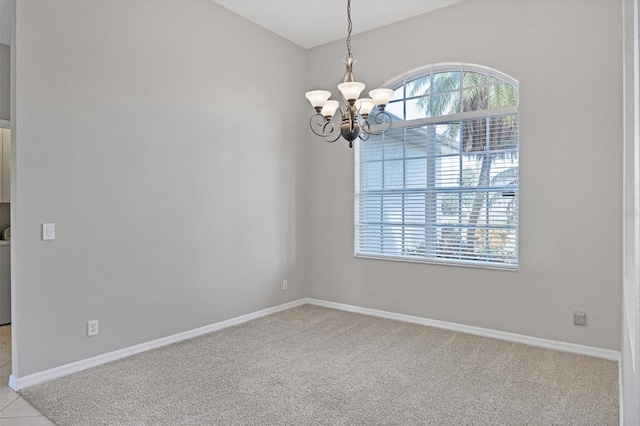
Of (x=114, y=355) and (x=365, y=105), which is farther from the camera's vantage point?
(x=114, y=355)

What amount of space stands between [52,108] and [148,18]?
1.17 meters

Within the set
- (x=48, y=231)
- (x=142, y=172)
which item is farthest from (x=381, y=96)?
(x=48, y=231)

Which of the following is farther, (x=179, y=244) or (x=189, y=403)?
(x=179, y=244)

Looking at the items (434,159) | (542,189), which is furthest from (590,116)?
(434,159)

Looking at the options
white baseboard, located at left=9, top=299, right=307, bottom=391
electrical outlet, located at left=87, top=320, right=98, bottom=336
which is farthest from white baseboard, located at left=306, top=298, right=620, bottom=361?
electrical outlet, located at left=87, top=320, right=98, bottom=336

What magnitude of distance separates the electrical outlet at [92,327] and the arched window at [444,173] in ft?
9.12

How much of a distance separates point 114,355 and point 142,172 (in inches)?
59.6

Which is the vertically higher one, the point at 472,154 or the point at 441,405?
the point at 472,154

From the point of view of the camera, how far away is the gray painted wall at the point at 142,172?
2869mm

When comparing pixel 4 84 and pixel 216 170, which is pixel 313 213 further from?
pixel 4 84

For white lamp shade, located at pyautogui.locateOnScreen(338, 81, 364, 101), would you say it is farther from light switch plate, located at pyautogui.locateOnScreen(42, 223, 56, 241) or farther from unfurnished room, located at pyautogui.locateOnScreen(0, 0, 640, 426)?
light switch plate, located at pyautogui.locateOnScreen(42, 223, 56, 241)

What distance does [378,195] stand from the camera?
472cm

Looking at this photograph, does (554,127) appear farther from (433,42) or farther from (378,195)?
(378,195)

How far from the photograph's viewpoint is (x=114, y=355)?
3.29 metres
